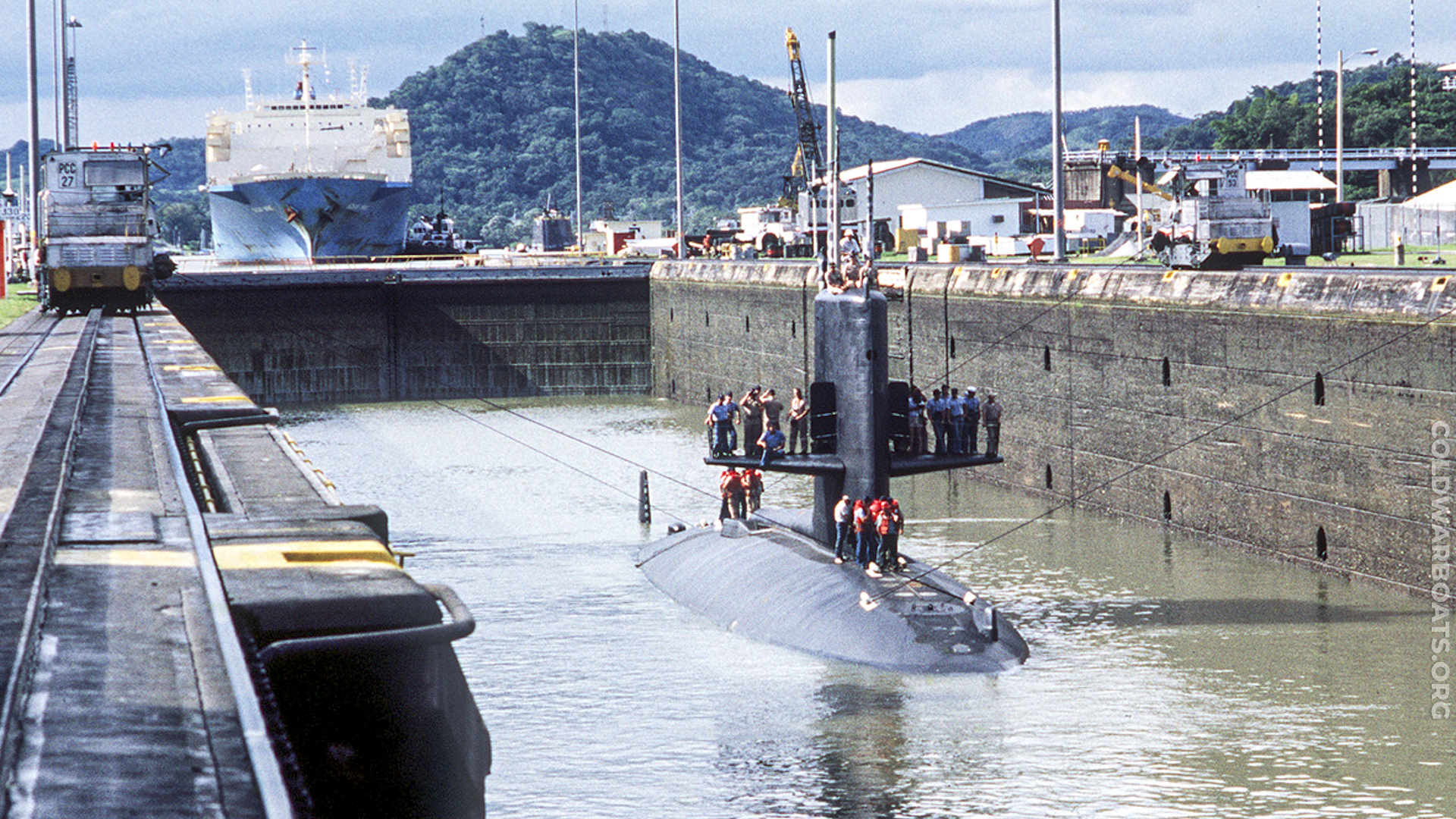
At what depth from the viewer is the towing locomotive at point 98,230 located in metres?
56.9

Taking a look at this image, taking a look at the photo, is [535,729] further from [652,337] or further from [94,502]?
[652,337]

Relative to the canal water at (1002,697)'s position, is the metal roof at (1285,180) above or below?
above

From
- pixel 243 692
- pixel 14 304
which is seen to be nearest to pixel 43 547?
pixel 243 692

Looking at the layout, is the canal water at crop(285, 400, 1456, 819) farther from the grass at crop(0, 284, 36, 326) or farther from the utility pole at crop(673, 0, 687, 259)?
the utility pole at crop(673, 0, 687, 259)

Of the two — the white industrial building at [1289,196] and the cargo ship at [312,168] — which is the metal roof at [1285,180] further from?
the cargo ship at [312,168]

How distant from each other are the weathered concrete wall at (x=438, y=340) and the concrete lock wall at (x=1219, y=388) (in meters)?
25.7

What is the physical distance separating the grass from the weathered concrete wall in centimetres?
607

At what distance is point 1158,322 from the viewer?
Result: 37656mm

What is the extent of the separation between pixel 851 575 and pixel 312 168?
83.0m

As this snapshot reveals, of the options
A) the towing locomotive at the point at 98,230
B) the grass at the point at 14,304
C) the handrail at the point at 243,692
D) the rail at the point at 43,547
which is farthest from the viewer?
the grass at the point at 14,304

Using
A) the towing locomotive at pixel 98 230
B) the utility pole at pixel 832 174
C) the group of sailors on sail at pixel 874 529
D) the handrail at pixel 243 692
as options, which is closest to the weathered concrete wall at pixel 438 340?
the towing locomotive at pixel 98 230

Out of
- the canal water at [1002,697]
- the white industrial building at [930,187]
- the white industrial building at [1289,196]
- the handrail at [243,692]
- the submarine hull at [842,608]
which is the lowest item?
the canal water at [1002,697]

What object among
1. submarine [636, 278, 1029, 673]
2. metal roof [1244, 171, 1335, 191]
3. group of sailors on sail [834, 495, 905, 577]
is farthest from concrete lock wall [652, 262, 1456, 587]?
metal roof [1244, 171, 1335, 191]

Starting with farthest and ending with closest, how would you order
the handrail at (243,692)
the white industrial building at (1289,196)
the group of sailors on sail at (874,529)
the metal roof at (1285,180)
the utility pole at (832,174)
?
the metal roof at (1285,180) < the white industrial building at (1289,196) < the utility pole at (832,174) < the group of sailors on sail at (874,529) < the handrail at (243,692)
